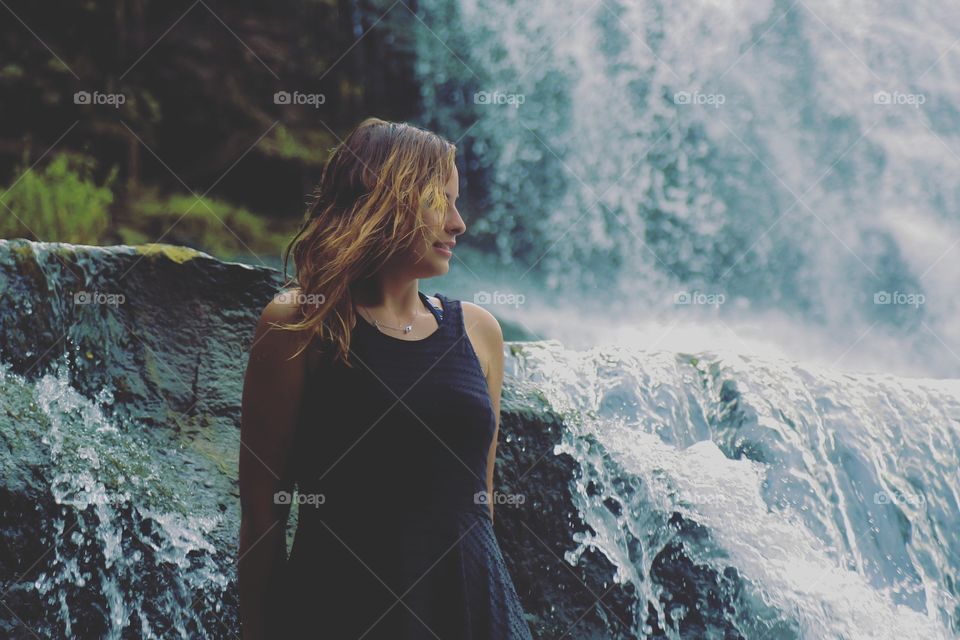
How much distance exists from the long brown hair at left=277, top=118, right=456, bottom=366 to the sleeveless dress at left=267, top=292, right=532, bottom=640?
0.10 metres

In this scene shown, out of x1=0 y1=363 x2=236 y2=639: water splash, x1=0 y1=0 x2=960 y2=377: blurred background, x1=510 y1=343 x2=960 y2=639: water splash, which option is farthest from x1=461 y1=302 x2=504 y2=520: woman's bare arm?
x1=0 y1=0 x2=960 y2=377: blurred background

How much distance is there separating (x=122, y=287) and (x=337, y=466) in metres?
2.21

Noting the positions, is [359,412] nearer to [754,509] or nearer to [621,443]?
[621,443]

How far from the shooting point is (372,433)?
1449mm

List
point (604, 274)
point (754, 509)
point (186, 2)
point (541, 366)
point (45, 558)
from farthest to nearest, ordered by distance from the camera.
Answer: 1. point (604, 274)
2. point (186, 2)
3. point (541, 366)
4. point (754, 509)
5. point (45, 558)

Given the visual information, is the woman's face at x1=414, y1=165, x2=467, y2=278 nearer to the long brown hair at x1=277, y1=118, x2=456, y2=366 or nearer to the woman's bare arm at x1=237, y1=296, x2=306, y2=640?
the long brown hair at x1=277, y1=118, x2=456, y2=366

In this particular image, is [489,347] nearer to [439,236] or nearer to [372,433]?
[439,236]

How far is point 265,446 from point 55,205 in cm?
477

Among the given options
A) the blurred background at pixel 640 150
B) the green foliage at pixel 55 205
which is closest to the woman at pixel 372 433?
the green foliage at pixel 55 205

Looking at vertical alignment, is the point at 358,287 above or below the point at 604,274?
above

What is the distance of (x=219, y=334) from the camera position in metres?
3.44

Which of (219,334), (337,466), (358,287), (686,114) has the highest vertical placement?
(686,114)

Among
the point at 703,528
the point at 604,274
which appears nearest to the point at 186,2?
the point at 604,274

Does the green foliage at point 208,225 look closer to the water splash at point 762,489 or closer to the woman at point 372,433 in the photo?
the water splash at point 762,489
